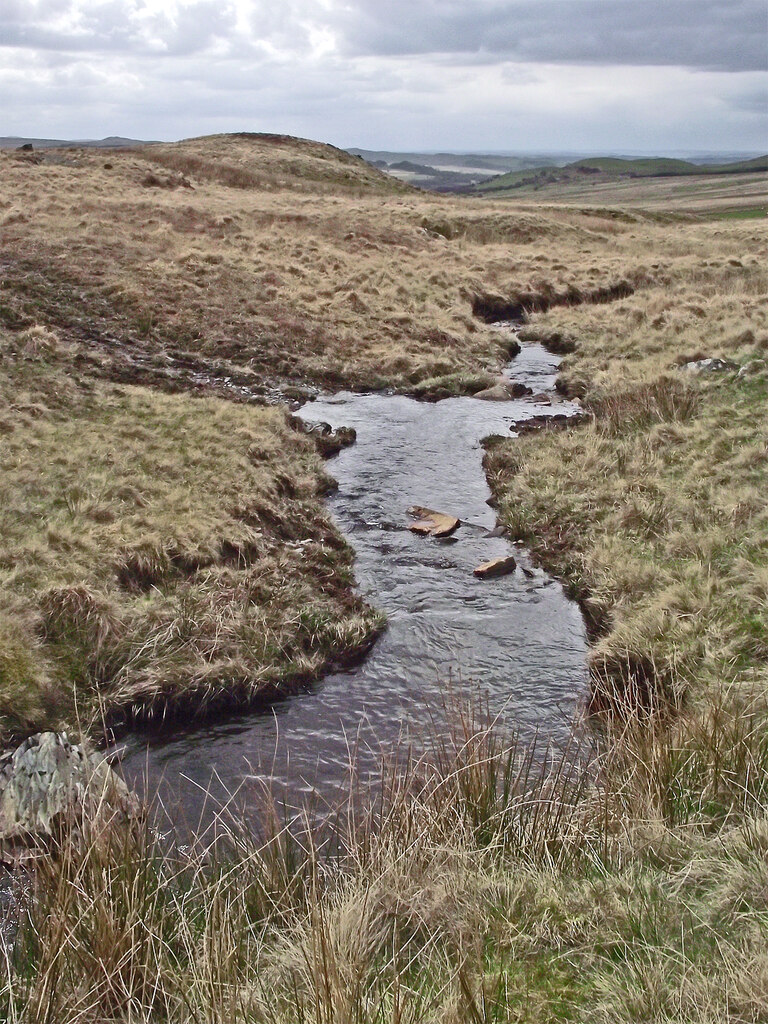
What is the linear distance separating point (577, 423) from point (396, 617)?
9284 mm

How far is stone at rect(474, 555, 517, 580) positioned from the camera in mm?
11953

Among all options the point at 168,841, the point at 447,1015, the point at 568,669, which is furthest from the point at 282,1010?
the point at 568,669

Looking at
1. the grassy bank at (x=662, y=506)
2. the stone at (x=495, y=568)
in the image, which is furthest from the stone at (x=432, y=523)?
the stone at (x=495, y=568)

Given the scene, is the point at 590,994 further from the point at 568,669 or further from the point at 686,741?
the point at 568,669

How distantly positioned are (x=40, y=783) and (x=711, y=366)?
16.5 meters

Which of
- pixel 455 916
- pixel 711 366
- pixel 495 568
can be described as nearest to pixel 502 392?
pixel 711 366

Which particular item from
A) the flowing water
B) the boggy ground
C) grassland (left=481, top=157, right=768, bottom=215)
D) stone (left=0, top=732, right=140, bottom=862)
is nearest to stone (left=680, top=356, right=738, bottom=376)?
the flowing water

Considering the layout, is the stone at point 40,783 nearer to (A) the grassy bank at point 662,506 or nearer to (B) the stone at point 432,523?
(A) the grassy bank at point 662,506

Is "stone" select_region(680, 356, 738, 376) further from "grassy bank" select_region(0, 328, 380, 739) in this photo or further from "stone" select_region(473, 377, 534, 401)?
"grassy bank" select_region(0, 328, 380, 739)

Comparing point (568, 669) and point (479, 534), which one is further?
point (479, 534)

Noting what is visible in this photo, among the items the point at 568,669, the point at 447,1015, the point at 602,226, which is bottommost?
the point at 568,669

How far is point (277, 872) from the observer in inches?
198

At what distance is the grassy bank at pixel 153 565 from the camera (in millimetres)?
8703

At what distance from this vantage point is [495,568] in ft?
39.4
